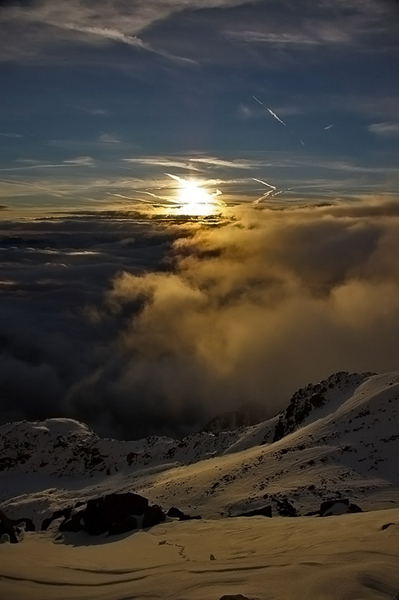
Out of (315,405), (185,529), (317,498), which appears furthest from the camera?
(315,405)

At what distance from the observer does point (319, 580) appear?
8.90m

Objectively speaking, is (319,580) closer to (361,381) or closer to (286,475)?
(286,475)

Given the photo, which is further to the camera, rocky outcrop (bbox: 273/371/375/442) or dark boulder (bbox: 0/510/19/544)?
rocky outcrop (bbox: 273/371/375/442)

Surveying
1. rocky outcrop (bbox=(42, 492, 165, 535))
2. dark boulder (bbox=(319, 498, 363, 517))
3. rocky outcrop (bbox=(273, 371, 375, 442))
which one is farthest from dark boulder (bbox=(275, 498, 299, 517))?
rocky outcrop (bbox=(273, 371, 375, 442))

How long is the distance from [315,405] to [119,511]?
91.1ft

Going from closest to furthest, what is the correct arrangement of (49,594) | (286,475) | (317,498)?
(49,594) → (317,498) → (286,475)

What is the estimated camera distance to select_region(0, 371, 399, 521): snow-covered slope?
26750 millimetres

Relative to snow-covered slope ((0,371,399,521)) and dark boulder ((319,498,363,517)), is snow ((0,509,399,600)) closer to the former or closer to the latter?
dark boulder ((319,498,363,517))

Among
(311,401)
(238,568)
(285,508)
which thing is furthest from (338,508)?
(311,401)

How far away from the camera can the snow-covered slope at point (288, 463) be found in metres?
26.8

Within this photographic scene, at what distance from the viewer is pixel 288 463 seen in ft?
104

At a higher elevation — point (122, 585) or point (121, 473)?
point (122, 585)

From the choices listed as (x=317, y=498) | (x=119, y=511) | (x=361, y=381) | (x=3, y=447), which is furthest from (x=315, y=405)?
(x=3, y=447)

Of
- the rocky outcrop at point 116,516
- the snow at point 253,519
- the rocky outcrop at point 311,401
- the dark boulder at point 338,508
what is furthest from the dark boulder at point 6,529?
the rocky outcrop at point 311,401
